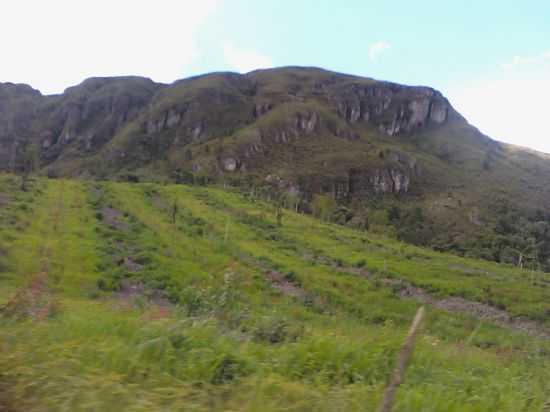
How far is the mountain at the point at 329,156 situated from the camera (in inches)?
3765

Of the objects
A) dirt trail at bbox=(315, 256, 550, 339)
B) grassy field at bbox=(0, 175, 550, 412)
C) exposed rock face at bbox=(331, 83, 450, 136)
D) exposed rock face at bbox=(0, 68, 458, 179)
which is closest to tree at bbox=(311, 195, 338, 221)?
grassy field at bbox=(0, 175, 550, 412)

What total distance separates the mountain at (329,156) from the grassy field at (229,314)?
92.0 feet

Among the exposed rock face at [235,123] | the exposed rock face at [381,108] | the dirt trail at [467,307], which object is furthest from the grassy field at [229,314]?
the exposed rock face at [381,108]

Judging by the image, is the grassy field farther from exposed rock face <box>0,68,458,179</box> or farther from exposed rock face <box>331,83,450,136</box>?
exposed rock face <box>331,83,450,136</box>

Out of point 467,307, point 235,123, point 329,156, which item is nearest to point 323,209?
point 467,307

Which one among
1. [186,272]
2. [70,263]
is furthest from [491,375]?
[70,263]

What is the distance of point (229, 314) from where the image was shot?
6.23 meters

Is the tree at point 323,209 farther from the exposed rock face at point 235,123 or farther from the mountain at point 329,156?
the exposed rock face at point 235,123

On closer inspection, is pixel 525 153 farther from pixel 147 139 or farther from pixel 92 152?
pixel 92 152

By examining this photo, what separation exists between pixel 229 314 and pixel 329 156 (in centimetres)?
13303

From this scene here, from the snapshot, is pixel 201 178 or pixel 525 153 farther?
pixel 525 153

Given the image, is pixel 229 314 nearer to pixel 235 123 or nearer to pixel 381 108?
pixel 235 123

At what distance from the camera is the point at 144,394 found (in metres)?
3.39

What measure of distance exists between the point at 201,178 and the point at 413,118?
130983 millimetres
